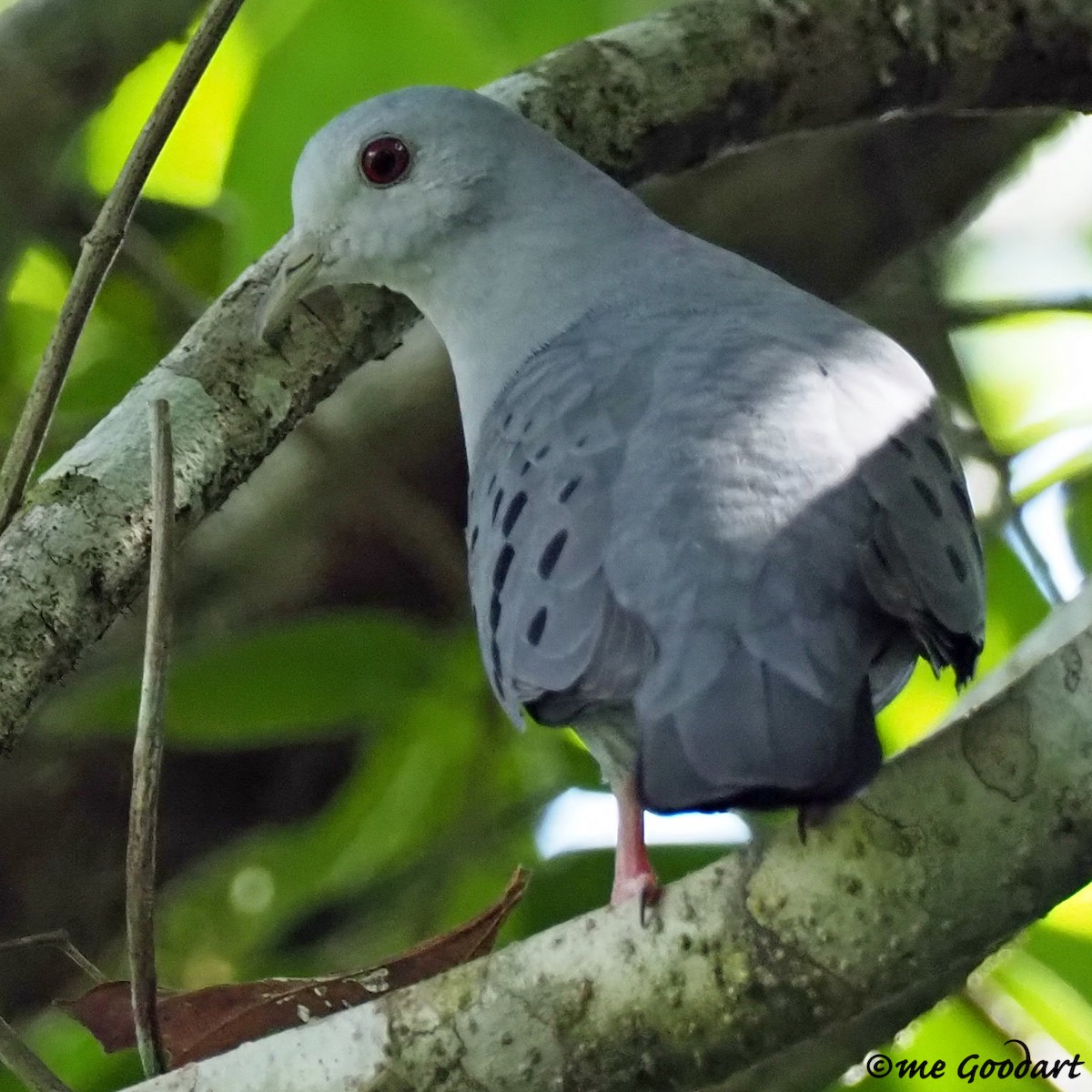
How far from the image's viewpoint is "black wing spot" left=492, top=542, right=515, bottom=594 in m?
1.72

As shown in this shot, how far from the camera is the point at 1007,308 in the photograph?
289 centimetres

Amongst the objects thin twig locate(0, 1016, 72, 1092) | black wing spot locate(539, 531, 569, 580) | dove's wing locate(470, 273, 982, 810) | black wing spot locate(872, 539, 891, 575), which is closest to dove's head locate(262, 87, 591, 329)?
dove's wing locate(470, 273, 982, 810)

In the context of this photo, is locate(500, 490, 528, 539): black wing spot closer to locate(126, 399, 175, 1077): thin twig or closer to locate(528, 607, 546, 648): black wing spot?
locate(528, 607, 546, 648): black wing spot

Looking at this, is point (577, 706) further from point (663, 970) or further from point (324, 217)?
point (324, 217)

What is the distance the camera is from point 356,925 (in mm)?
2689

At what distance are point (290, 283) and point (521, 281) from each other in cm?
37

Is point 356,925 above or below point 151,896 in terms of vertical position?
below

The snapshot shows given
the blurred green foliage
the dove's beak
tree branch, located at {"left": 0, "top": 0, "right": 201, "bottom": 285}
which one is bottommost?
the blurred green foliage

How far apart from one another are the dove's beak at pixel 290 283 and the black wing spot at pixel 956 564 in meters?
0.96

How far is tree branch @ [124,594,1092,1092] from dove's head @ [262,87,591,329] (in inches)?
50.2

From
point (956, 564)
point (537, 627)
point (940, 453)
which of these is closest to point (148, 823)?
point (537, 627)

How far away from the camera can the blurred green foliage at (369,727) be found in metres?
2.39

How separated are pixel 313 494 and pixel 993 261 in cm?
168

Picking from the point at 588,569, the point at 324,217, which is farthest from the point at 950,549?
the point at 324,217
